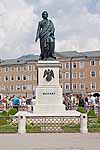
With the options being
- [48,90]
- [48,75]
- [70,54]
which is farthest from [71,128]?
[70,54]

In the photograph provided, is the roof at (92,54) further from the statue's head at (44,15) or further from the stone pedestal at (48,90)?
the stone pedestal at (48,90)

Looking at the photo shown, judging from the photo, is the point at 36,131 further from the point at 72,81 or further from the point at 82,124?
the point at 72,81

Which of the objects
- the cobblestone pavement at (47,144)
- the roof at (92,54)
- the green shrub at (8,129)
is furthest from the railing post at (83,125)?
the roof at (92,54)

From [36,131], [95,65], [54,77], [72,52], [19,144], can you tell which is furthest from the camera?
[72,52]

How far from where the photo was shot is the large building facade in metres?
118

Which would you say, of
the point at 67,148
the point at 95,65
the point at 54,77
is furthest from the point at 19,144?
the point at 95,65

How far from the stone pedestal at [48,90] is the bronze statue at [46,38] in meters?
1.11

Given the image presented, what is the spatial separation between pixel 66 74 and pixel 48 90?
320 feet

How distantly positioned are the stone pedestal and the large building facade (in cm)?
8063

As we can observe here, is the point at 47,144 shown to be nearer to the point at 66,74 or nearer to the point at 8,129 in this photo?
the point at 8,129

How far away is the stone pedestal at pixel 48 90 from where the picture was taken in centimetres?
2541

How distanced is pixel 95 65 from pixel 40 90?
301 feet

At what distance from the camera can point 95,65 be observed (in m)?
117

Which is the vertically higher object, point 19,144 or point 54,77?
point 54,77
